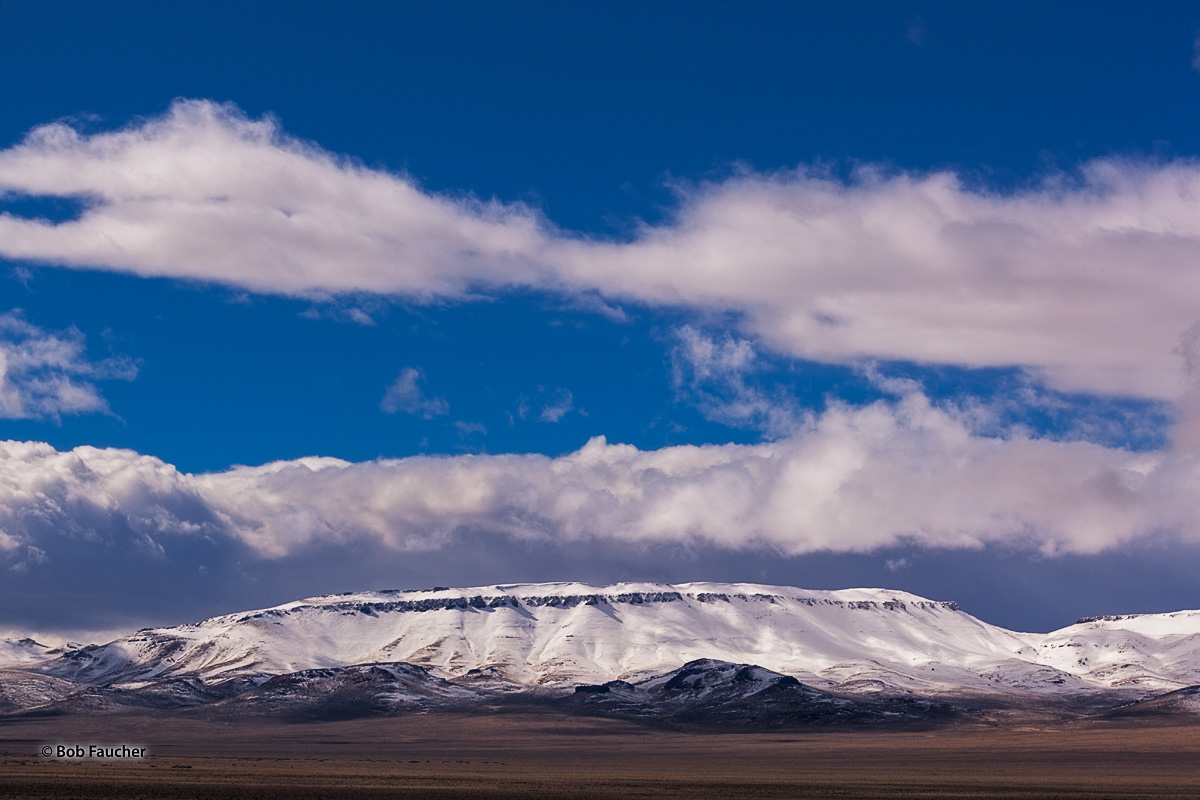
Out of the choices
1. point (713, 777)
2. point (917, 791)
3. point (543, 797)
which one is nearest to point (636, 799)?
point (543, 797)

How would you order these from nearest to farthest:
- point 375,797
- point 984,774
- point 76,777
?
point 375,797, point 76,777, point 984,774

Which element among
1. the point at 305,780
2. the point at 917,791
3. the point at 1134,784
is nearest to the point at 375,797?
the point at 305,780

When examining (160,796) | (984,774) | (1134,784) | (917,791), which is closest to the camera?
(160,796)

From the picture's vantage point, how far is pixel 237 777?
449ft

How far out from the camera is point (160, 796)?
104125mm

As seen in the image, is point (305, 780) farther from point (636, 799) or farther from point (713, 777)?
point (713, 777)

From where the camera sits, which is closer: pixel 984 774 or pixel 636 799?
pixel 636 799

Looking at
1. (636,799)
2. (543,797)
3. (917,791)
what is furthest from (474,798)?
(917,791)

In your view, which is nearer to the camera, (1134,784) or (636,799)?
(636,799)

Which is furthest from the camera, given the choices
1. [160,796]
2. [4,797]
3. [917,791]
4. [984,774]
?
[984,774]

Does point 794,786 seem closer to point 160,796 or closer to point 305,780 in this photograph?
point 305,780

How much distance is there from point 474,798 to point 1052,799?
5648 cm

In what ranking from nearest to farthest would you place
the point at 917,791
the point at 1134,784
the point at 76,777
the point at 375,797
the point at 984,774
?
the point at 375,797
the point at 76,777
the point at 917,791
the point at 1134,784
the point at 984,774

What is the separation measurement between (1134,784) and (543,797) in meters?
77.9
